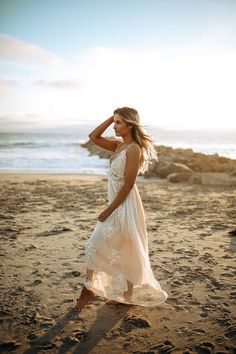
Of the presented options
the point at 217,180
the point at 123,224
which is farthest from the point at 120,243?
the point at 217,180

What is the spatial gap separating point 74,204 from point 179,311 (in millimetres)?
5115

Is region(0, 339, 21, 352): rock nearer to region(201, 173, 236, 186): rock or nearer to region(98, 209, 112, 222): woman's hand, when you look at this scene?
region(98, 209, 112, 222): woman's hand

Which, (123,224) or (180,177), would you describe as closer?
(123,224)

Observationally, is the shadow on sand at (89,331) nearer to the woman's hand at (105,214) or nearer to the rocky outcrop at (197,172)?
the woman's hand at (105,214)

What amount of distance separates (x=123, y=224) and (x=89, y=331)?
101cm

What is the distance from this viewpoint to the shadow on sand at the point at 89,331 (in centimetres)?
262

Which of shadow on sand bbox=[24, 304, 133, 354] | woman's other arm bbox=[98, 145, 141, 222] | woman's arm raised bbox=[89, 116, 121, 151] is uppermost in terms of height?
woman's arm raised bbox=[89, 116, 121, 151]

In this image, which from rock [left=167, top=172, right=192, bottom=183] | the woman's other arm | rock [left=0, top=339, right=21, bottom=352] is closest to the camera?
rock [left=0, top=339, right=21, bottom=352]

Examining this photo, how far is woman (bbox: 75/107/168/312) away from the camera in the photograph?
2945 millimetres

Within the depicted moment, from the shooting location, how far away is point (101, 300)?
3482 mm

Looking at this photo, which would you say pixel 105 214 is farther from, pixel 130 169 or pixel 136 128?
pixel 136 128

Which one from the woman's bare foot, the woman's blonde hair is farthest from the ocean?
the woman's bare foot

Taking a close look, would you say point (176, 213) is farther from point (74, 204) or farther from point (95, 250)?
point (95, 250)

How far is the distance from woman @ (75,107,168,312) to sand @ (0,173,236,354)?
345 millimetres
